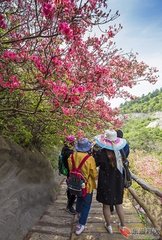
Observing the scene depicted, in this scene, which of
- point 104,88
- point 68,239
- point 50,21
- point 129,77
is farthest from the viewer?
point 129,77

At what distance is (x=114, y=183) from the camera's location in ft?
14.0

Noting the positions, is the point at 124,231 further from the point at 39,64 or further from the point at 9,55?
the point at 9,55

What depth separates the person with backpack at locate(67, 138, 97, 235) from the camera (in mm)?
4402

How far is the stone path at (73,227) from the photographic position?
14.0ft

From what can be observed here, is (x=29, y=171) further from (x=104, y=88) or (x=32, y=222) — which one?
(x=104, y=88)

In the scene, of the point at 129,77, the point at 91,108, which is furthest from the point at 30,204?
the point at 129,77

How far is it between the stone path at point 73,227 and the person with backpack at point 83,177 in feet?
0.69

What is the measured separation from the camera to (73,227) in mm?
4707

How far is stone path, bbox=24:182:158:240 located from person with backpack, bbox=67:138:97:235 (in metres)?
0.21

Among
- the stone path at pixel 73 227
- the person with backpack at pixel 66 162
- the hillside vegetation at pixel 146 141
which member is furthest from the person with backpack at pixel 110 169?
the hillside vegetation at pixel 146 141

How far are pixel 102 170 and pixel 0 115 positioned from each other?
6.77ft

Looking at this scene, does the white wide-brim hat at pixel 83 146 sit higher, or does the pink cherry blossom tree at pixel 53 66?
the pink cherry blossom tree at pixel 53 66

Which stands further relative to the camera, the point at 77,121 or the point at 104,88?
the point at 77,121

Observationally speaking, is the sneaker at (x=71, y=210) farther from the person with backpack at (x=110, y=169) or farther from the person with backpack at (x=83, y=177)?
the person with backpack at (x=110, y=169)
